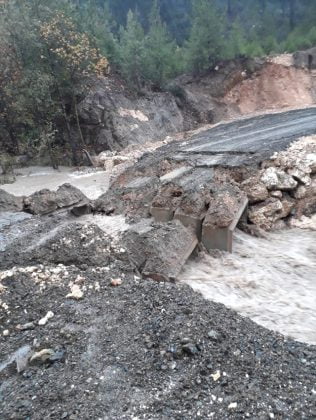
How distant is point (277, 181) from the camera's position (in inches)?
377

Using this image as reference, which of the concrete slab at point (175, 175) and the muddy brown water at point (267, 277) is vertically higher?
the concrete slab at point (175, 175)

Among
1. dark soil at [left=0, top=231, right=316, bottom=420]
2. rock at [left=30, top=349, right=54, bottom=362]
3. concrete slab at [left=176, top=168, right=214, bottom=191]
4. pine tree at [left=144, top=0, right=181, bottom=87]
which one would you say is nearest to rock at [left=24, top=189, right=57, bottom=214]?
concrete slab at [left=176, top=168, right=214, bottom=191]

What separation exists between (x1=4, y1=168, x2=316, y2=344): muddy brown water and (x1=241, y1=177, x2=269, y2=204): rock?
3.06 ft

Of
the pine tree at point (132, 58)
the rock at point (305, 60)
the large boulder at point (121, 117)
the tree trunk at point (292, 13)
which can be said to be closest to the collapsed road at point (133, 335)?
the large boulder at point (121, 117)

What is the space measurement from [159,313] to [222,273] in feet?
8.90

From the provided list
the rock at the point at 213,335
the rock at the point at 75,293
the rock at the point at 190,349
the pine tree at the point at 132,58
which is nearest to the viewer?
the rock at the point at 190,349

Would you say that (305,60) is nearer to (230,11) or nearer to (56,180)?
(56,180)

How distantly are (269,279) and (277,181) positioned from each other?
3311mm

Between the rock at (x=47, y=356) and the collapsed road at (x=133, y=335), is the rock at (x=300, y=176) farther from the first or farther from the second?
the rock at (x=47, y=356)

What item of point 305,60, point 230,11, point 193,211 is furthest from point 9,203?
point 230,11

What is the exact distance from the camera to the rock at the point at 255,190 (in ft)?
30.9

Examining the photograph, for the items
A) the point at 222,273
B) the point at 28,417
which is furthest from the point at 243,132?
the point at 28,417

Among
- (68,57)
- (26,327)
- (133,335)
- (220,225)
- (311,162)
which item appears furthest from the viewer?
(68,57)

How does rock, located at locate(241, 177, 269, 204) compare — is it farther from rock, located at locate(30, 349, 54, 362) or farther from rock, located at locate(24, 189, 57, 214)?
rock, located at locate(30, 349, 54, 362)
